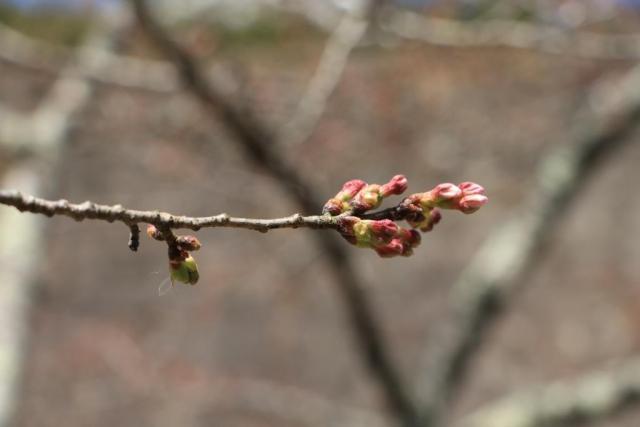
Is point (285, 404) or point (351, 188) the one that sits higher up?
point (285, 404)

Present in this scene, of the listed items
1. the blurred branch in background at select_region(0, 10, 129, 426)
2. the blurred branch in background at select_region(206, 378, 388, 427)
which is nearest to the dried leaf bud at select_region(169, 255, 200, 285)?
the blurred branch in background at select_region(0, 10, 129, 426)

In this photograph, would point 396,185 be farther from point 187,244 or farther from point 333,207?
point 187,244

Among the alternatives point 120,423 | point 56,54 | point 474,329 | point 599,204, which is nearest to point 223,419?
point 120,423

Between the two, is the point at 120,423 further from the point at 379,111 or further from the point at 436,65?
the point at 436,65

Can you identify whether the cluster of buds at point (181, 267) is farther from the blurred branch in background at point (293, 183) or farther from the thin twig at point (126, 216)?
the blurred branch in background at point (293, 183)

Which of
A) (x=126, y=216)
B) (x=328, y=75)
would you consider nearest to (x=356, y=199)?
(x=126, y=216)

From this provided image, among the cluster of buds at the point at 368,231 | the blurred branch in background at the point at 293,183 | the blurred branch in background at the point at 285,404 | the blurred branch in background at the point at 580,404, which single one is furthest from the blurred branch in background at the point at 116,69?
the cluster of buds at the point at 368,231
